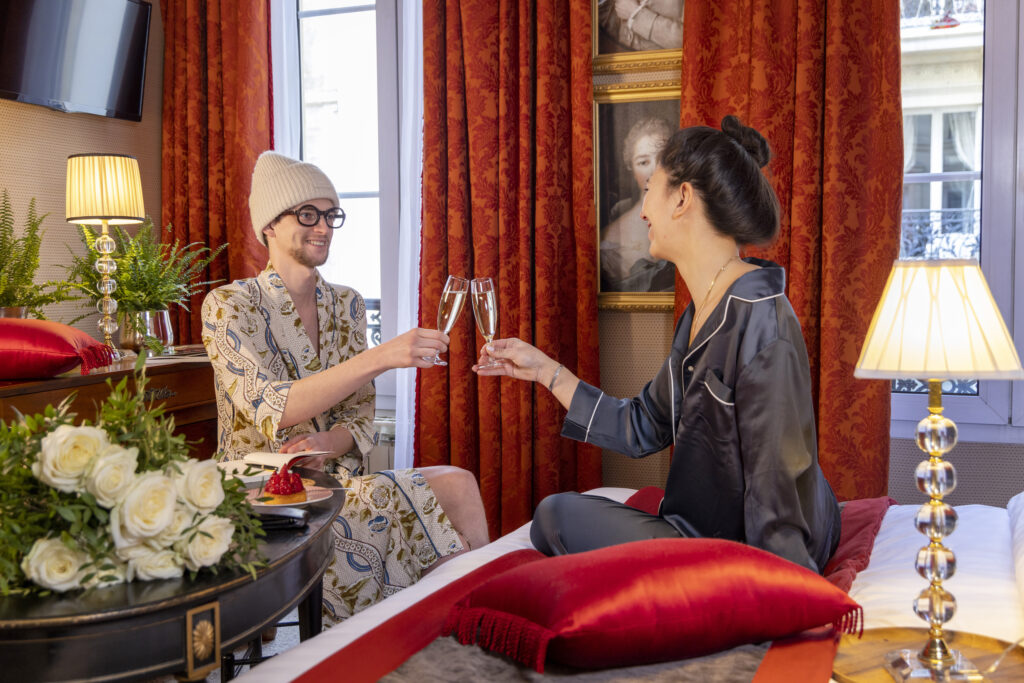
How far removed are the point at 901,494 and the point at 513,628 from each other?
2.48 meters

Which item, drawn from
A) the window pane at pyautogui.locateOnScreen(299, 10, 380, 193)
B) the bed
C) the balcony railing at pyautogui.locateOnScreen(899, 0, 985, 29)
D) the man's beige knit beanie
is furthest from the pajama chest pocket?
the window pane at pyautogui.locateOnScreen(299, 10, 380, 193)

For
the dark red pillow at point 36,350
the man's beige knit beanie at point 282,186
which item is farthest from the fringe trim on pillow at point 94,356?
the man's beige knit beanie at point 282,186

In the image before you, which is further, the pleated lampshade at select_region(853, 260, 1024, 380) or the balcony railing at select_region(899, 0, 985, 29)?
the balcony railing at select_region(899, 0, 985, 29)

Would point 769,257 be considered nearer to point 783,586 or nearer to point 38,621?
point 783,586

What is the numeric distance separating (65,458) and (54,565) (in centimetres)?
14

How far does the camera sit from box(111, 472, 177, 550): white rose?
3.70 ft

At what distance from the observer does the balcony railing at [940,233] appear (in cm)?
313

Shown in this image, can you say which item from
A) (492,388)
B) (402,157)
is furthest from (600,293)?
(402,157)

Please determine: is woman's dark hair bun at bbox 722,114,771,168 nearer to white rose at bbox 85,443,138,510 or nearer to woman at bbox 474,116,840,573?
woman at bbox 474,116,840,573

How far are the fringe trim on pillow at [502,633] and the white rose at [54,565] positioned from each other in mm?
529

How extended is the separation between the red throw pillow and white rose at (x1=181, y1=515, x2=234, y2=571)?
1.18ft

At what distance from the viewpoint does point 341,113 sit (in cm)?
410

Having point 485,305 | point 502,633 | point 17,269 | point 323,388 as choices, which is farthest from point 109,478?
point 17,269

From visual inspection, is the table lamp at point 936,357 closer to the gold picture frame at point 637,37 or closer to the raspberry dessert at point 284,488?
the raspberry dessert at point 284,488
